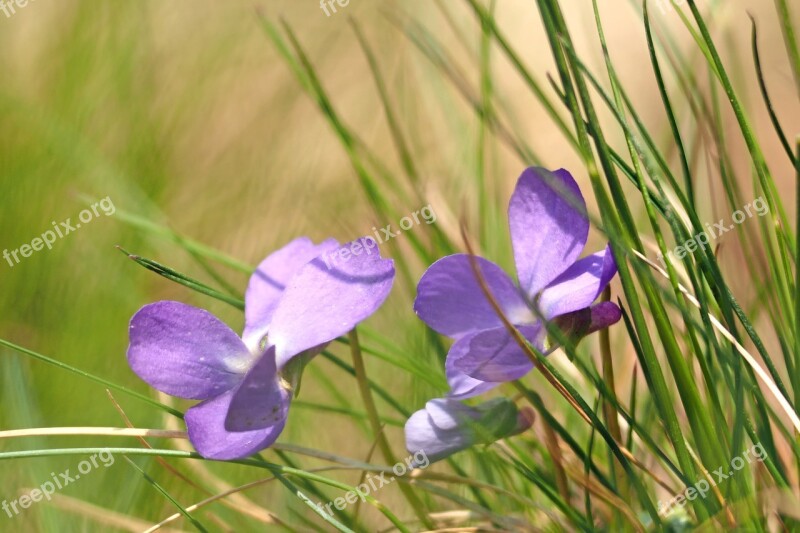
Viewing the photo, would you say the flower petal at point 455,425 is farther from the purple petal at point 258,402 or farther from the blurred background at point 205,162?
the blurred background at point 205,162

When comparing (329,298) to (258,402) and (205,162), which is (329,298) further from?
(205,162)

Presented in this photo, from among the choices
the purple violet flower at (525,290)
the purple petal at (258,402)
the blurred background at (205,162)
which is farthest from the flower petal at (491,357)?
the blurred background at (205,162)

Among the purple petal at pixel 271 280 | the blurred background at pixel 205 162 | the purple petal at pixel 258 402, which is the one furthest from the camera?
the blurred background at pixel 205 162

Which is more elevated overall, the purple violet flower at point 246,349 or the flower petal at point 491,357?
the purple violet flower at point 246,349

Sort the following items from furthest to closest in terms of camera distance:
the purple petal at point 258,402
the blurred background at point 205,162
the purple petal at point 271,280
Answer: the blurred background at point 205,162, the purple petal at point 271,280, the purple petal at point 258,402

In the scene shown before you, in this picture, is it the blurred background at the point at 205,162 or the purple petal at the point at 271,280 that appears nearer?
the purple petal at the point at 271,280

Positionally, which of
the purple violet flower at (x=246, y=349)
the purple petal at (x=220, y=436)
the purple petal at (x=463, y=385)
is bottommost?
the purple petal at (x=463, y=385)

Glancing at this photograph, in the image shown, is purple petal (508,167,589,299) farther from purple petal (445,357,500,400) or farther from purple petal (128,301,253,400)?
purple petal (128,301,253,400)
